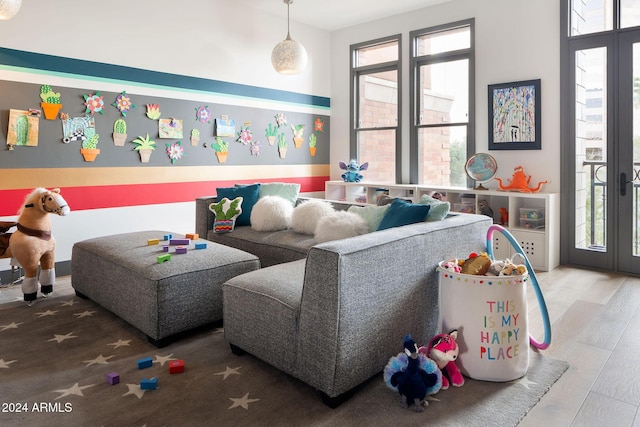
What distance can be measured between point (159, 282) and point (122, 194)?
7.16 feet

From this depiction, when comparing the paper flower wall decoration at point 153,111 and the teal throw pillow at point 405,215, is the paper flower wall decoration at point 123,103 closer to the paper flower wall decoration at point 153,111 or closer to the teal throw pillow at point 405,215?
the paper flower wall decoration at point 153,111

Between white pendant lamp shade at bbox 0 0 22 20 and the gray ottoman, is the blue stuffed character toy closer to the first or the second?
the gray ottoman

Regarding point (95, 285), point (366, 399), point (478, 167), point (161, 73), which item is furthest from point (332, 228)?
point (161, 73)

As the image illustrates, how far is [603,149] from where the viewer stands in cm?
415

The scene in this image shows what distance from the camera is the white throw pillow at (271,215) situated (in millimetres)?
3781

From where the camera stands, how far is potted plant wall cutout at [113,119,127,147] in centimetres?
425

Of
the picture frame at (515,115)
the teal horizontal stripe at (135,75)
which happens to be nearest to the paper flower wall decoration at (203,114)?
the teal horizontal stripe at (135,75)

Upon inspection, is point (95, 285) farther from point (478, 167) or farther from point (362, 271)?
point (478, 167)

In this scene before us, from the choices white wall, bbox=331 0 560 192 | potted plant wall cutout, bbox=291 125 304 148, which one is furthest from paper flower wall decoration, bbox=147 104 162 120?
white wall, bbox=331 0 560 192

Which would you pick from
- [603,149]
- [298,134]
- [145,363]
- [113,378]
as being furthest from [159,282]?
[603,149]

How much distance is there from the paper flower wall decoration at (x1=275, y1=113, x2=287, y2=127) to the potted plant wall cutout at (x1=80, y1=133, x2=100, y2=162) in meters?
2.13

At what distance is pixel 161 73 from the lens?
4539 mm

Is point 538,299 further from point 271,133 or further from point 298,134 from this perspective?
point 298,134

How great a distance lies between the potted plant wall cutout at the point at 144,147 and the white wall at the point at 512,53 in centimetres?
288
